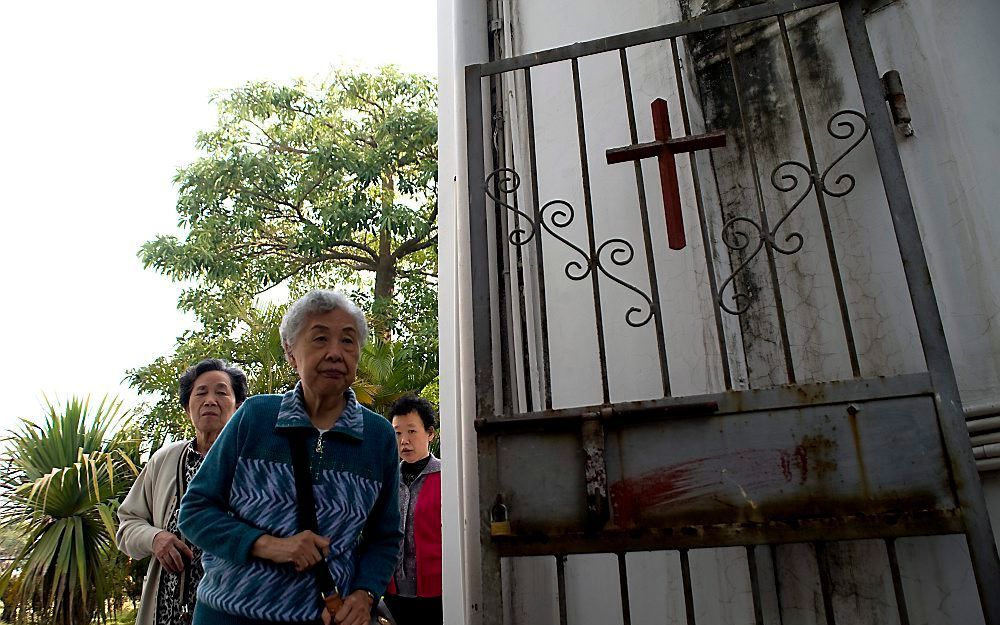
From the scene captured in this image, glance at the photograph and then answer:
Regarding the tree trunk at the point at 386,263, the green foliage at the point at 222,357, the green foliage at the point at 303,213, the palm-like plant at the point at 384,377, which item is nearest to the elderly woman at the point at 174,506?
the palm-like plant at the point at 384,377

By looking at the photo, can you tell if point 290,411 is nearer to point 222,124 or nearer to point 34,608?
point 34,608

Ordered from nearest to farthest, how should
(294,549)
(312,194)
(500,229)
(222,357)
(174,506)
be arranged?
(294,549)
(174,506)
(500,229)
(222,357)
(312,194)

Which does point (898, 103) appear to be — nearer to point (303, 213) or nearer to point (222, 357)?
point (222, 357)

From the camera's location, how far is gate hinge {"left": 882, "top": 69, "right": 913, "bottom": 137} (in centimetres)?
208

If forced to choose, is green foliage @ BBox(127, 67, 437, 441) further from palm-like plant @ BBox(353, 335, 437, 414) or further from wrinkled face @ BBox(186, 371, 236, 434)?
wrinkled face @ BBox(186, 371, 236, 434)

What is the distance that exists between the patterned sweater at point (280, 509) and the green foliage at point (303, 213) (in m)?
5.85

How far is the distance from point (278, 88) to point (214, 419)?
8230mm

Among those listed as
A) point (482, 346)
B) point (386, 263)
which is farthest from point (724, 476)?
point (386, 263)

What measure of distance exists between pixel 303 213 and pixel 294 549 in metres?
8.37

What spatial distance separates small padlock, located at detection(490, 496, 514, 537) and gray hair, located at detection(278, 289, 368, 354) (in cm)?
56

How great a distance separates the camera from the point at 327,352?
1734 mm

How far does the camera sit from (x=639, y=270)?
8.05 ft

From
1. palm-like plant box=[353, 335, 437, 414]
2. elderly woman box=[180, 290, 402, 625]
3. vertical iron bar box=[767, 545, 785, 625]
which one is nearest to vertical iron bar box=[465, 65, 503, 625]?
elderly woman box=[180, 290, 402, 625]

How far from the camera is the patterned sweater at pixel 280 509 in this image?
1.50m
